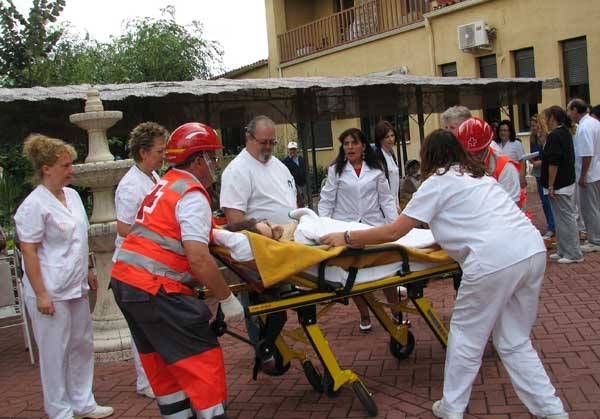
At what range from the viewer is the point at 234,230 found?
14.2 feet

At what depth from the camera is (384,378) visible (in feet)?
16.4

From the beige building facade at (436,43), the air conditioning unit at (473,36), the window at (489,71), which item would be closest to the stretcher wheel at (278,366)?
the beige building facade at (436,43)

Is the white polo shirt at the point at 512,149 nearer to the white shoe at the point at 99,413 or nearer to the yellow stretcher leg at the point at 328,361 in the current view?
the yellow stretcher leg at the point at 328,361

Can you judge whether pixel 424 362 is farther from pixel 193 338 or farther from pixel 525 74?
pixel 525 74

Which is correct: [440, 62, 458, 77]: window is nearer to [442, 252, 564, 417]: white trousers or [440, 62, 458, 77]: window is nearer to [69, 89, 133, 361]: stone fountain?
[69, 89, 133, 361]: stone fountain

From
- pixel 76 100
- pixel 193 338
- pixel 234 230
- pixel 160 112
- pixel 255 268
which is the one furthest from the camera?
pixel 160 112

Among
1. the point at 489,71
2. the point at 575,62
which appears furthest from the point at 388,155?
the point at 489,71

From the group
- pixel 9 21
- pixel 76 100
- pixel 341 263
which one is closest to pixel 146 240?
pixel 341 263

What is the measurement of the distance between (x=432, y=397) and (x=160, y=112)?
5814 mm

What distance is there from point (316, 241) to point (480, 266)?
1001 millimetres

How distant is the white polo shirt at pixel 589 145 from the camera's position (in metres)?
8.53

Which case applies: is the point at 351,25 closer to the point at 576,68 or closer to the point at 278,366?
the point at 576,68

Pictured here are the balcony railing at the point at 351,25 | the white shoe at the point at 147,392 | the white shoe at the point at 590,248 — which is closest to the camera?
the white shoe at the point at 147,392

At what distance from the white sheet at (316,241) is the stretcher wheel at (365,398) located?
2.15 ft
